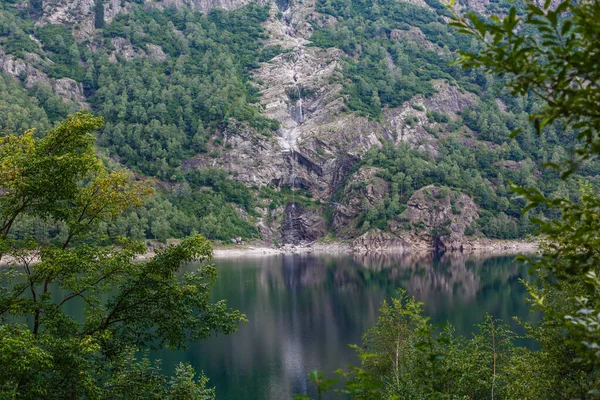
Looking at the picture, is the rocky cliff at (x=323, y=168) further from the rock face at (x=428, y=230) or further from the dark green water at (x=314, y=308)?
the dark green water at (x=314, y=308)

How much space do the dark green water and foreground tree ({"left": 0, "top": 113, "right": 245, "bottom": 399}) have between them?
970 inches

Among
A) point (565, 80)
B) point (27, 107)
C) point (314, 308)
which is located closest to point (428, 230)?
point (314, 308)

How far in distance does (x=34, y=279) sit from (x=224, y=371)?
108 ft

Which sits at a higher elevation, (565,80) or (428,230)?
(565,80)

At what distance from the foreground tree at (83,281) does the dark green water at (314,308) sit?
2464 centimetres

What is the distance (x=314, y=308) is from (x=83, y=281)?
58739 millimetres

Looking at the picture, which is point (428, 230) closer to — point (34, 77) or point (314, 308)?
point (314, 308)

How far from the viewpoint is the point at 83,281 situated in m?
13.6

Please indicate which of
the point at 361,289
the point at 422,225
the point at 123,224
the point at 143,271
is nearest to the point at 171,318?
the point at 143,271

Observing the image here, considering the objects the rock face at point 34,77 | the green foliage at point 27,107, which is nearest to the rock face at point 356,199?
the green foliage at point 27,107

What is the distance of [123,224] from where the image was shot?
445 ft

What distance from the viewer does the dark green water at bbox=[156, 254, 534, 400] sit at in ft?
144

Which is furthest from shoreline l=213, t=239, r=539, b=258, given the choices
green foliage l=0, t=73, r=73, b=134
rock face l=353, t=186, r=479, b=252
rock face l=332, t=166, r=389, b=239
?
green foliage l=0, t=73, r=73, b=134

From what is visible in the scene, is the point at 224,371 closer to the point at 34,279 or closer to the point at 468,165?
the point at 34,279
